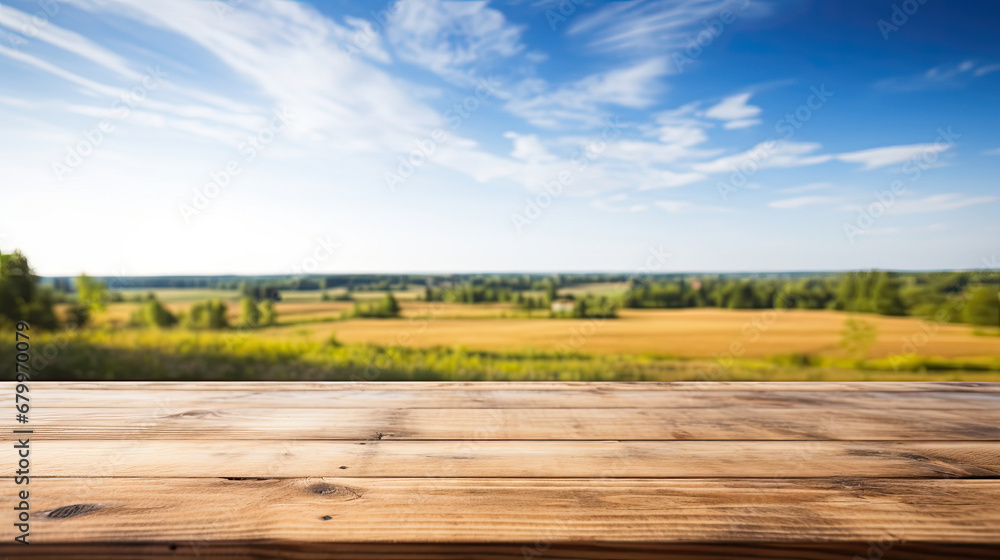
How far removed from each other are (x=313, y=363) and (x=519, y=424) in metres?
6.58

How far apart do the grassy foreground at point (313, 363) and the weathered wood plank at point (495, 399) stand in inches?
175

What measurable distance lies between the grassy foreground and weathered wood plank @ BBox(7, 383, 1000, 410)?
4.45 meters

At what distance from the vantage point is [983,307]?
6051 millimetres

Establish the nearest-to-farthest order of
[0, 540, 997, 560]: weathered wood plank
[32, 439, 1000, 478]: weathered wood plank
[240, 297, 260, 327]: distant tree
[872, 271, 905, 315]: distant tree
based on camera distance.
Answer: [0, 540, 997, 560]: weathered wood plank < [32, 439, 1000, 478]: weathered wood plank < [872, 271, 905, 315]: distant tree < [240, 297, 260, 327]: distant tree

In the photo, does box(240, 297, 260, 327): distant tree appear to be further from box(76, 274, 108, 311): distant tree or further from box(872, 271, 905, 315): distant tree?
box(872, 271, 905, 315): distant tree

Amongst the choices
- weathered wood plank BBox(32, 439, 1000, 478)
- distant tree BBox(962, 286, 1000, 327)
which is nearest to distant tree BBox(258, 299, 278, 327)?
weathered wood plank BBox(32, 439, 1000, 478)

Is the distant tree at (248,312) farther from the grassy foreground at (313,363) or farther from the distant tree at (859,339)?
the distant tree at (859,339)

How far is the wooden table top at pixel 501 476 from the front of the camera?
0.56m

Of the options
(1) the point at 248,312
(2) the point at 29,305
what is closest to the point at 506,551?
(1) the point at 248,312

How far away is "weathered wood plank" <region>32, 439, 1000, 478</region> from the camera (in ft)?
2.51

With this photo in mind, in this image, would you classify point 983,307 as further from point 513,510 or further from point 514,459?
point 513,510

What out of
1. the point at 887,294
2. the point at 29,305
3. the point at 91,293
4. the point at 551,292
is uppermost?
the point at 887,294

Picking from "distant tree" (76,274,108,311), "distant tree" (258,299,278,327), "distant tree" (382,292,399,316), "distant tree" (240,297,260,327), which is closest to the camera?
"distant tree" (76,274,108,311)

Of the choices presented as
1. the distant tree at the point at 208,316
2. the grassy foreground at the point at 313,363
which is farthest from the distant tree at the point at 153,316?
the distant tree at the point at 208,316
